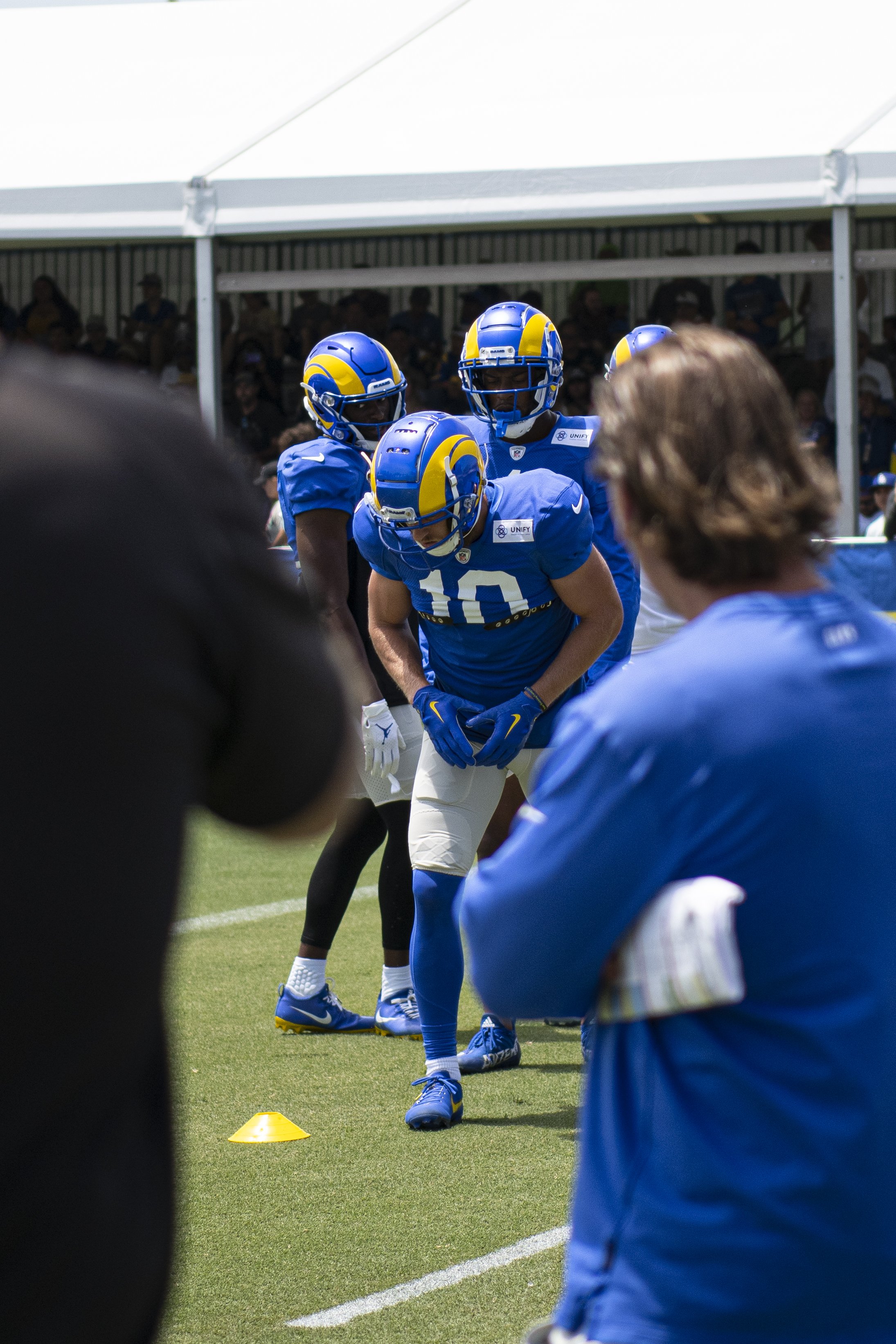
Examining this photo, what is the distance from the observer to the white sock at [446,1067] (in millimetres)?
4801

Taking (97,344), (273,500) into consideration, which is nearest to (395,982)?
(273,500)

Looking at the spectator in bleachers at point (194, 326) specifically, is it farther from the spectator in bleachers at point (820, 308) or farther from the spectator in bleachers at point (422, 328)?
the spectator in bleachers at point (820, 308)

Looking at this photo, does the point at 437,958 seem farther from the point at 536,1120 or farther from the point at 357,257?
the point at 357,257

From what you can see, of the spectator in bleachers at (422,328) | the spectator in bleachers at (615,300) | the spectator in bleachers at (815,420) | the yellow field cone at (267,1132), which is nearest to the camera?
the yellow field cone at (267,1132)

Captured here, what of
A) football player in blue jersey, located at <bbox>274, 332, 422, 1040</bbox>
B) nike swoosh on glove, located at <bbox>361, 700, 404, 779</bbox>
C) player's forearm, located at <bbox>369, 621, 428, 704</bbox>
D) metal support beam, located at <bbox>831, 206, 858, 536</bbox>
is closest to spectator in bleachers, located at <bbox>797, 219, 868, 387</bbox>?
metal support beam, located at <bbox>831, 206, 858, 536</bbox>

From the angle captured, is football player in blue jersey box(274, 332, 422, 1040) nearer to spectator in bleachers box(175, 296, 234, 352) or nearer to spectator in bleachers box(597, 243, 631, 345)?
spectator in bleachers box(597, 243, 631, 345)

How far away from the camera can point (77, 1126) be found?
4.16ft

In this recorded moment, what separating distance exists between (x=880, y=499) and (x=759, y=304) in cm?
372

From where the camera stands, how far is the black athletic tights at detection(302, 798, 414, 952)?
5730 mm

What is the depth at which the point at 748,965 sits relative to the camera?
1.47 meters

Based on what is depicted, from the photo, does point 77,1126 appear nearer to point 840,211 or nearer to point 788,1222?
point 788,1222

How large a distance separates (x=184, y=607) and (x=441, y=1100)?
365cm

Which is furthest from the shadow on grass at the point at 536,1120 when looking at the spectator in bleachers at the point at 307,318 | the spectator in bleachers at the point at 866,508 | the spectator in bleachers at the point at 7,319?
the spectator in bleachers at the point at 7,319

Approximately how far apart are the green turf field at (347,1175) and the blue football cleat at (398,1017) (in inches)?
1.6
